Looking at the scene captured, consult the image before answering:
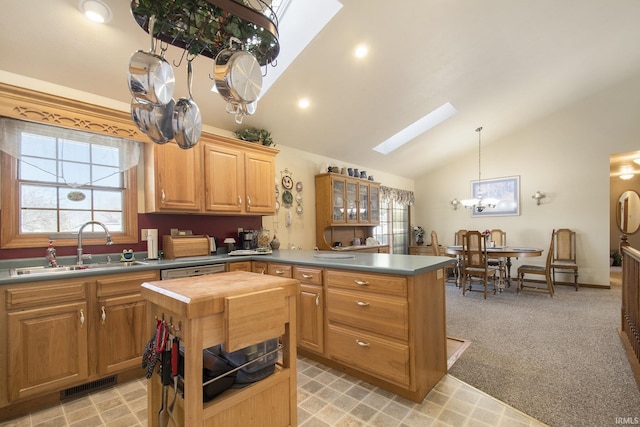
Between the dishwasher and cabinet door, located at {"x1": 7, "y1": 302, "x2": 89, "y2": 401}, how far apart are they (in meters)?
0.55

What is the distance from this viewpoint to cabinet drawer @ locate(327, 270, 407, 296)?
184 cm

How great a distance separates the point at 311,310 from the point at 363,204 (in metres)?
2.97

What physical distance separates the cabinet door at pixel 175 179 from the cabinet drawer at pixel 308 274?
1.29 meters

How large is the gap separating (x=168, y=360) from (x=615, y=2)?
5018 mm

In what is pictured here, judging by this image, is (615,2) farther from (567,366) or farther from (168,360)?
(168,360)

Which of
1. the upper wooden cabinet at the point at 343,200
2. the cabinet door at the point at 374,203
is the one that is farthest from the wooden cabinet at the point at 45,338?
the cabinet door at the point at 374,203

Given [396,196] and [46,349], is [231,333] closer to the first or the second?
[46,349]

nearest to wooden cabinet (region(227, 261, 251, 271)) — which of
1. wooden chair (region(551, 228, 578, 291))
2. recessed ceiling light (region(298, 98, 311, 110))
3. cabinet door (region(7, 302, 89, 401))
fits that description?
cabinet door (region(7, 302, 89, 401))

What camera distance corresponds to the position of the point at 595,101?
16.8 ft

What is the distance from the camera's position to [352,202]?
4.78 metres

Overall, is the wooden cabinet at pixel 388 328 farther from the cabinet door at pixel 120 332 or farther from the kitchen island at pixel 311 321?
the cabinet door at pixel 120 332

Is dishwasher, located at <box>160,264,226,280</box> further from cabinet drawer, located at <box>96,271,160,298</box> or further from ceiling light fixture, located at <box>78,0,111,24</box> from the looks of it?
ceiling light fixture, located at <box>78,0,111,24</box>

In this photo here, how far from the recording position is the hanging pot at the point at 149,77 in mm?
1215

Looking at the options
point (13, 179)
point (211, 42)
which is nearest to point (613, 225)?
point (211, 42)
